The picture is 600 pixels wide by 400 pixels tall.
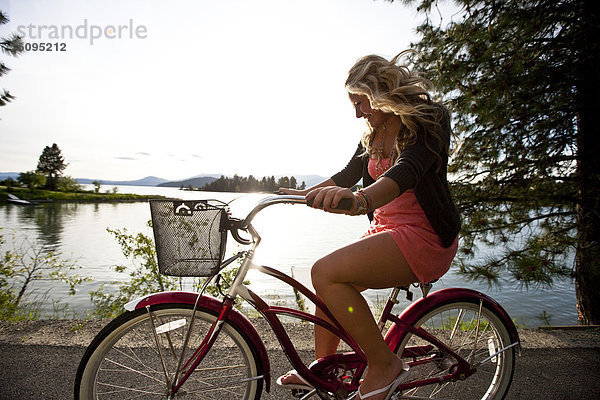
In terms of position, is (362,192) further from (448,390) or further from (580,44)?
(580,44)

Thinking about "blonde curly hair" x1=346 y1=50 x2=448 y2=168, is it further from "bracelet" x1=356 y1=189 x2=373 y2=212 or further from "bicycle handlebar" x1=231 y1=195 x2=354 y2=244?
"bicycle handlebar" x1=231 y1=195 x2=354 y2=244

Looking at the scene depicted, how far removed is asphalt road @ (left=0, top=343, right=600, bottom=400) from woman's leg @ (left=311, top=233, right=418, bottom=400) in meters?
0.84

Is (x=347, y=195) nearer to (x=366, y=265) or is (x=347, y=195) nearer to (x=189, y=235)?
(x=366, y=265)

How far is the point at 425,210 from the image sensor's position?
5.17 ft

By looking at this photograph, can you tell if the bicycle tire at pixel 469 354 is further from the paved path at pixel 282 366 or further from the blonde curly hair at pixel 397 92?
the blonde curly hair at pixel 397 92


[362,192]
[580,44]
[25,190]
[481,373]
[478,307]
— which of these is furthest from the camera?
[25,190]

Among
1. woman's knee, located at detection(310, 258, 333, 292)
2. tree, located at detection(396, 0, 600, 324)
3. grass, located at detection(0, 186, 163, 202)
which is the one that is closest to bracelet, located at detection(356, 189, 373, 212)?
woman's knee, located at detection(310, 258, 333, 292)

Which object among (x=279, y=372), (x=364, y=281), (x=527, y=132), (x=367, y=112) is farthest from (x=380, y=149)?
(x=527, y=132)

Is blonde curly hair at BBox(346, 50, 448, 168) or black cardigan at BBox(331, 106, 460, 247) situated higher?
blonde curly hair at BBox(346, 50, 448, 168)

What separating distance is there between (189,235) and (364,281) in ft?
2.54

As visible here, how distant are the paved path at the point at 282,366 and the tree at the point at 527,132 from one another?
85cm

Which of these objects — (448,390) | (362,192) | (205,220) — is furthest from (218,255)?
(448,390)

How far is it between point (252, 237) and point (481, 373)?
6.62ft

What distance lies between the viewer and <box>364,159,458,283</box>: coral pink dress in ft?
5.08
